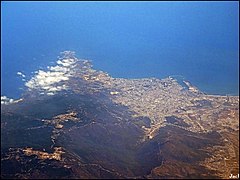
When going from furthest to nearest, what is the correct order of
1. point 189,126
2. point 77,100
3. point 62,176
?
point 77,100, point 189,126, point 62,176

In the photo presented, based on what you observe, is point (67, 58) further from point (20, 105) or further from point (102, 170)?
point (102, 170)

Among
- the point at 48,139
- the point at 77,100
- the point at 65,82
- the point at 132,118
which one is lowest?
the point at 48,139

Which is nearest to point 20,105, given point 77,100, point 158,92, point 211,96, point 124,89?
point 77,100

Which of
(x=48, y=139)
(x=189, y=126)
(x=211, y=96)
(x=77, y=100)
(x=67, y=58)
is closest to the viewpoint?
(x=48, y=139)

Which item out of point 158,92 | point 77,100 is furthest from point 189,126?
point 77,100

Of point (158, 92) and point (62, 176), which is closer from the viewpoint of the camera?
point (62, 176)

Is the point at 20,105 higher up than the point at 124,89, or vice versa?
the point at 124,89
